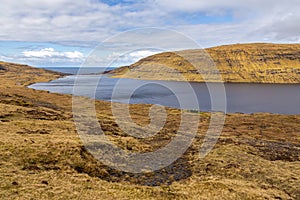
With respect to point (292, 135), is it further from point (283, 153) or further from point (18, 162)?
point (18, 162)

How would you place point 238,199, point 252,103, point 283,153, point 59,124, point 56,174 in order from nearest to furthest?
point 238,199
point 56,174
point 283,153
point 59,124
point 252,103

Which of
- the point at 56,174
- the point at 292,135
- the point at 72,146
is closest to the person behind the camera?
the point at 56,174

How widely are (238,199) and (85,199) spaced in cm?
974

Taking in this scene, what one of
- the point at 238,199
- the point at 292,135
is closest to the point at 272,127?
the point at 292,135

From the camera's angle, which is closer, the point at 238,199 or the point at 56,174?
the point at 238,199

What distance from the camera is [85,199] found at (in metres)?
15.1

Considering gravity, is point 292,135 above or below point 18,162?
below

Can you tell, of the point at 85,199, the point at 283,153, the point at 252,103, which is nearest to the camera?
the point at 85,199

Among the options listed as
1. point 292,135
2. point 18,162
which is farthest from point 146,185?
point 292,135

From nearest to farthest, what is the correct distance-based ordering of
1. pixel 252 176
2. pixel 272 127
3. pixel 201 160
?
pixel 252 176, pixel 201 160, pixel 272 127

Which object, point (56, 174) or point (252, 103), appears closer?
point (56, 174)

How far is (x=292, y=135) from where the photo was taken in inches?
1828

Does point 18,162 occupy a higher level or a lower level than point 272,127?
higher

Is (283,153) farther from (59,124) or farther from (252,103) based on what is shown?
(252,103)
